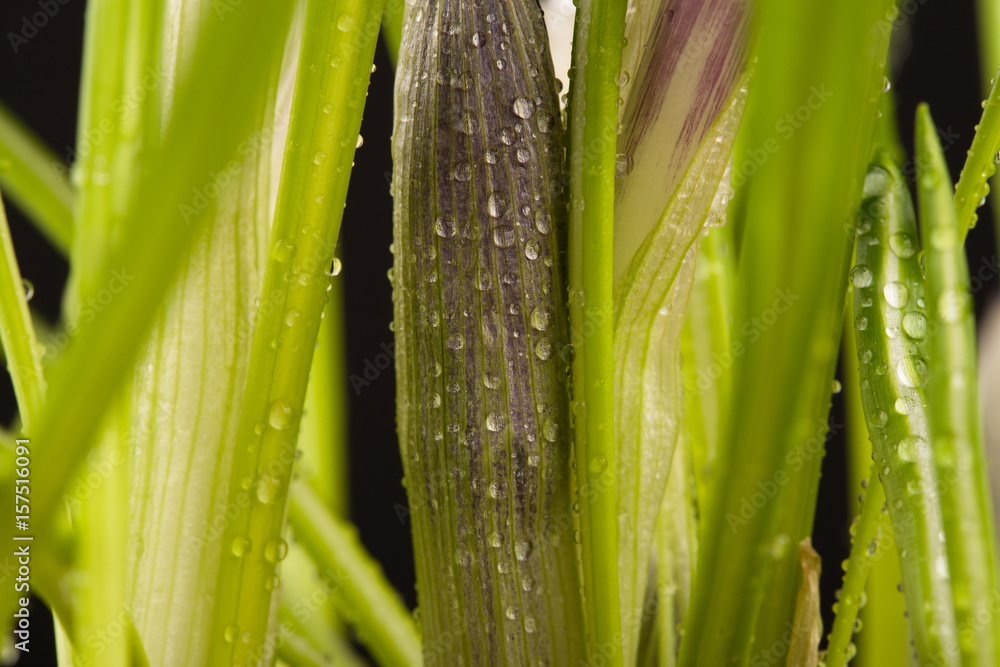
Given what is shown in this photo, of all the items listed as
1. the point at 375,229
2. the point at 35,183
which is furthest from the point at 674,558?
the point at 375,229

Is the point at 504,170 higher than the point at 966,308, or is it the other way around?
the point at 504,170

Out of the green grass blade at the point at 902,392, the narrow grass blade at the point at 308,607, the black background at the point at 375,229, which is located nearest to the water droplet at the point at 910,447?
the green grass blade at the point at 902,392

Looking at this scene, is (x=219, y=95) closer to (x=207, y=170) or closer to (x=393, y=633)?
(x=207, y=170)

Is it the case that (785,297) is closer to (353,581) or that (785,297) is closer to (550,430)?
(550,430)

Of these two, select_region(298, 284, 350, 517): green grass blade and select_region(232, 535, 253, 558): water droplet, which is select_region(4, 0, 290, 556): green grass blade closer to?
select_region(232, 535, 253, 558): water droplet

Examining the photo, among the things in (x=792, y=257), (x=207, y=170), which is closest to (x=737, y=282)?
(x=792, y=257)

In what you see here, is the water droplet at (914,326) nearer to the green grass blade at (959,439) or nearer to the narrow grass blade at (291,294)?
the green grass blade at (959,439)
